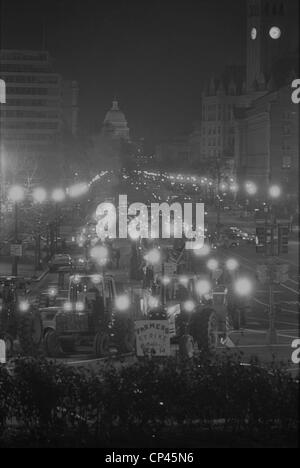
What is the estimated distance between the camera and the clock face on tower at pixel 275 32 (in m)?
155

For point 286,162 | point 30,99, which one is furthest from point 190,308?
point 30,99

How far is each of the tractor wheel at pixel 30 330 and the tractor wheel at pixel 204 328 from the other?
3474 millimetres

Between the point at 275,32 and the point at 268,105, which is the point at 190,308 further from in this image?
the point at 275,32

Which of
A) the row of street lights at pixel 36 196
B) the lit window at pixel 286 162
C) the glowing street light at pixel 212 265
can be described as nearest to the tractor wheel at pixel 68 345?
the glowing street light at pixel 212 265

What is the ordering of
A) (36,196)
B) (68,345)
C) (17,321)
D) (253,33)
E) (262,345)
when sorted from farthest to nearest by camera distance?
(253,33), (36,196), (262,345), (68,345), (17,321)

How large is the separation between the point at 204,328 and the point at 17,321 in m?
4.18

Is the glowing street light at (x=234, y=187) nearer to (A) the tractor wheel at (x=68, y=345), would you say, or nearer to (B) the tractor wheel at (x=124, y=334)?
(A) the tractor wheel at (x=68, y=345)

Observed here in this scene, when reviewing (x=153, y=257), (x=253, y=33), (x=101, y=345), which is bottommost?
(x=101, y=345)

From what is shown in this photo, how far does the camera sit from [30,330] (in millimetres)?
24109

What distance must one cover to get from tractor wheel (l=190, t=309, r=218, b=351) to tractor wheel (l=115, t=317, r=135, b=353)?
4.47 ft

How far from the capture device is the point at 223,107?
19162 centimetres

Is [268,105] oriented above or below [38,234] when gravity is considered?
above

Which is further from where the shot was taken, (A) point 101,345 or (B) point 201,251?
(B) point 201,251

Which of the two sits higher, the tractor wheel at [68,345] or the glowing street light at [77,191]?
the glowing street light at [77,191]
